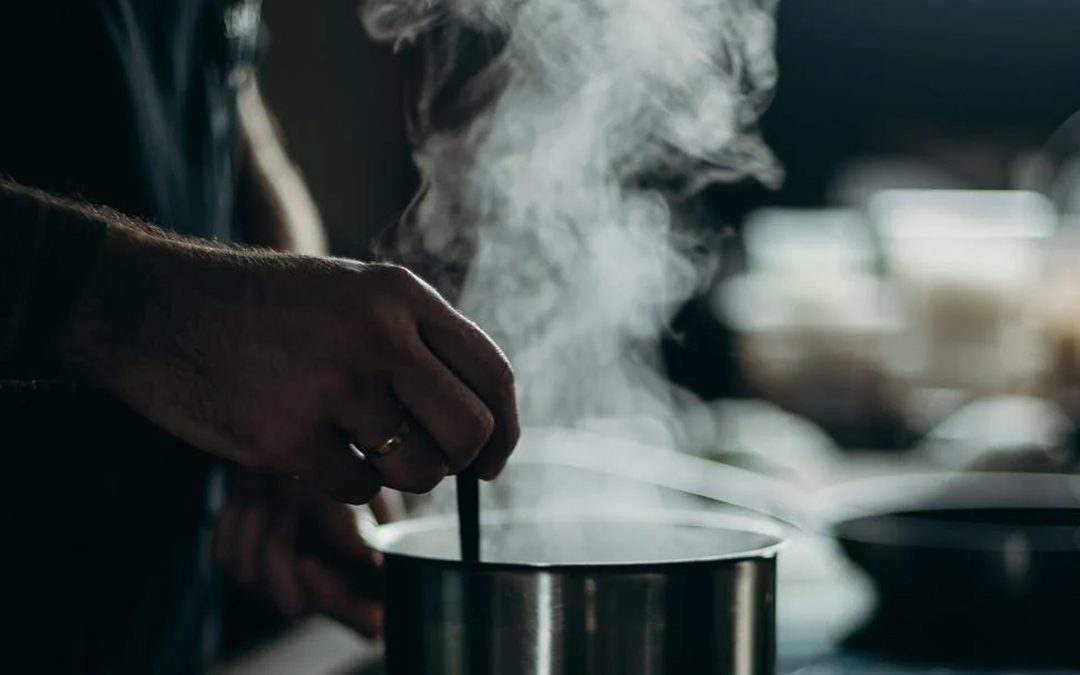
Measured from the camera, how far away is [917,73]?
461 cm

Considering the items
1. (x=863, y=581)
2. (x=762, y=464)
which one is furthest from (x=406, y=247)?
(x=762, y=464)

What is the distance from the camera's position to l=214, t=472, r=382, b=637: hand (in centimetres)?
115

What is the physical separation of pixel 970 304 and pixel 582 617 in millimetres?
3183

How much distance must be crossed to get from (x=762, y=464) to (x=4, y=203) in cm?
189

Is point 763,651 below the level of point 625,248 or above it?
below

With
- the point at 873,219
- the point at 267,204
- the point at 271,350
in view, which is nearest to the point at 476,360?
A: the point at 271,350

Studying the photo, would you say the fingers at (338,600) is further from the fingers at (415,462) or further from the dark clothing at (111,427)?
the fingers at (415,462)


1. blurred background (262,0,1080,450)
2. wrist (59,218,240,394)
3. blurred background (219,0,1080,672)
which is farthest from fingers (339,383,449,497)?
blurred background (262,0,1080,450)

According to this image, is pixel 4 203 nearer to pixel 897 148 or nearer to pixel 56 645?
pixel 56 645

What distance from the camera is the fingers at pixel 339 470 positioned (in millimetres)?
775

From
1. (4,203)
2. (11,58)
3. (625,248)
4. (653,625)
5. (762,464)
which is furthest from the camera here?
(762,464)

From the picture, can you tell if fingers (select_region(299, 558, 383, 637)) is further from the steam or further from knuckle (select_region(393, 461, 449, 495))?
knuckle (select_region(393, 461, 449, 495))

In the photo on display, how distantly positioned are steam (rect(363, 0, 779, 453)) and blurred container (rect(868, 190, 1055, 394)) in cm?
245

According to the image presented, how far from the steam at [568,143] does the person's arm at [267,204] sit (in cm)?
31
